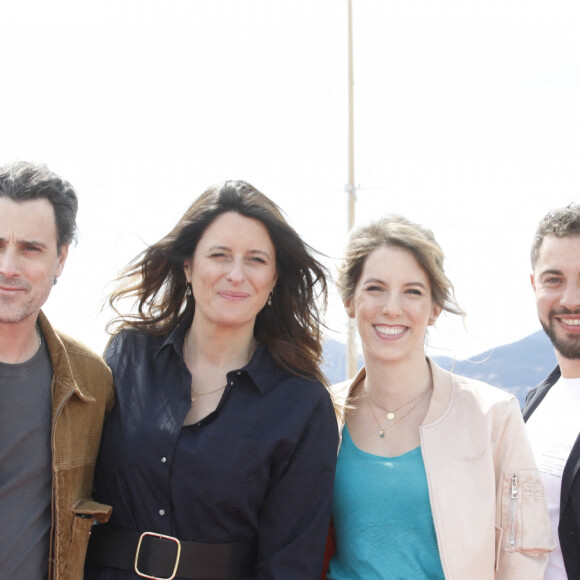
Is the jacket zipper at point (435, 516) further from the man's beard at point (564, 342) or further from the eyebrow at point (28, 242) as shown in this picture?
the eyebrow at point (28, 242)

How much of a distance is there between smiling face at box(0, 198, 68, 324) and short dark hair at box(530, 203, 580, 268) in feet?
6.80

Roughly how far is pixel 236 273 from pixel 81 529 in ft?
3.40

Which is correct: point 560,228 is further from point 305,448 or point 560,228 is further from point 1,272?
point 1,272

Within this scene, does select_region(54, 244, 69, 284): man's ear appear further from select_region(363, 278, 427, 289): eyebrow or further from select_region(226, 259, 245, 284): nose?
select_region(363, 278, 427, 289): eyebrow

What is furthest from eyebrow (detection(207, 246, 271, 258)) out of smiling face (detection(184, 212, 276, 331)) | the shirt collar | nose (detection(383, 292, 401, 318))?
nose (detection(383, 292, 401, 318))

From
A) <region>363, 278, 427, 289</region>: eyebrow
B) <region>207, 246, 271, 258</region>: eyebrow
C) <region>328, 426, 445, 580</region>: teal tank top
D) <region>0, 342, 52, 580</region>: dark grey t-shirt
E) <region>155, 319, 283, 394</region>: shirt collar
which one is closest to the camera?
<region>0, 342, 52, 580</region>: dark grey t-shirt

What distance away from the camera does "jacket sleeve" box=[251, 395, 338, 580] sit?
2512 mm

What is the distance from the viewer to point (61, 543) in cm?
246

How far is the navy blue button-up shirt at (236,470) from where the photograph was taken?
2486mm

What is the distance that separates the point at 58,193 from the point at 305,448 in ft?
4.17

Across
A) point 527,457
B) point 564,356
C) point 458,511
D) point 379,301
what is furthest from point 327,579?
point 564,356

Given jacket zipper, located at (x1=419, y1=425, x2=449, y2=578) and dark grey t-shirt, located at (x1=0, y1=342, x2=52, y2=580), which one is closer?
dark grey t-shirt, located at (x1=0, y1=342, x2=52, y2=580)

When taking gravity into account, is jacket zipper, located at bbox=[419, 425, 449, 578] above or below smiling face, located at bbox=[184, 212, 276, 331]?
below

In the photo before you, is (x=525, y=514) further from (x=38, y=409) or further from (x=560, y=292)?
(x=38, y=409)
